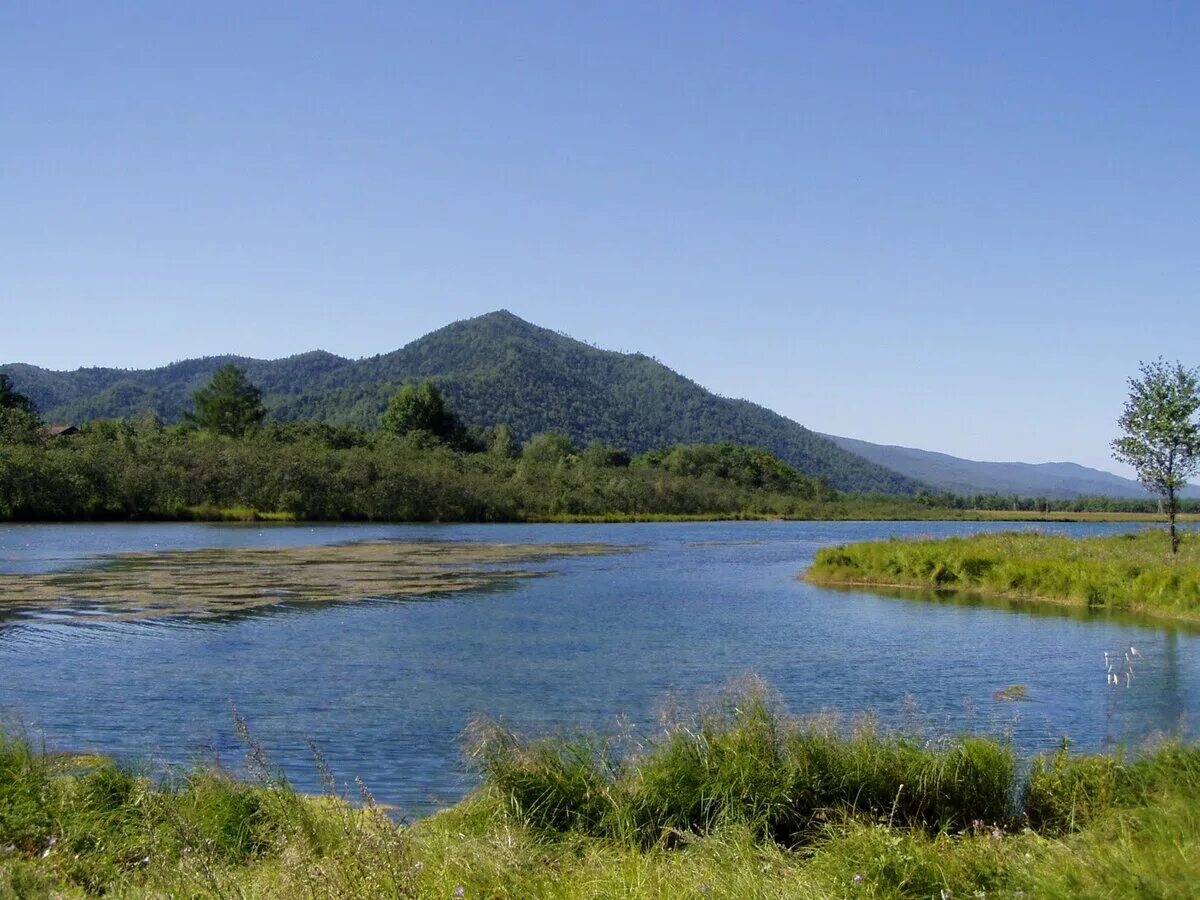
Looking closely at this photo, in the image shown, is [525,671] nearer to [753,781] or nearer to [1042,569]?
[753,781]

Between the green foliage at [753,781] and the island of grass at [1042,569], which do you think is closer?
the green foliage at [753,781]

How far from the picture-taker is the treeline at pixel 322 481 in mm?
79562

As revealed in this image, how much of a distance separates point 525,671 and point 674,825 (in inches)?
409

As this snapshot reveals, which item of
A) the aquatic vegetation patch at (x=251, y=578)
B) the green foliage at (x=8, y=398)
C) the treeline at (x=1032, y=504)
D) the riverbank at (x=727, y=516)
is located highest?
the green foliage at (x=8, y=398)

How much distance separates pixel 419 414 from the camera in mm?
130125

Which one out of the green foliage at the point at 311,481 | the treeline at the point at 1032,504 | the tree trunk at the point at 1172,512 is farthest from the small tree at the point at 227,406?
the tree trunk at the point at 1172,512

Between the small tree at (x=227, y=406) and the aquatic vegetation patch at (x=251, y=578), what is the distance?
79.8 meters

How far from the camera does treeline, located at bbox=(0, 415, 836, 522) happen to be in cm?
7956

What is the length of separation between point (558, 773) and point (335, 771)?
3.84m

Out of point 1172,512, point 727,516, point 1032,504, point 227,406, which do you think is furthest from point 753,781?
point 1032,504

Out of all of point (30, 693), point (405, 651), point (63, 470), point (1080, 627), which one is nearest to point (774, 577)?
point (1080, 627)

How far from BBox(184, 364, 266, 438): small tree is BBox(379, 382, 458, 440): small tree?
16.3 m

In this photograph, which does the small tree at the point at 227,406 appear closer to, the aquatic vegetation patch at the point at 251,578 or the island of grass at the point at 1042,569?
the aquatic vegetation patch at the point at 251,578

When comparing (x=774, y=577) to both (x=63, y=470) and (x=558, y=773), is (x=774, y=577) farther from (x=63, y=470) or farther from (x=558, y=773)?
(x=63, y=470)
